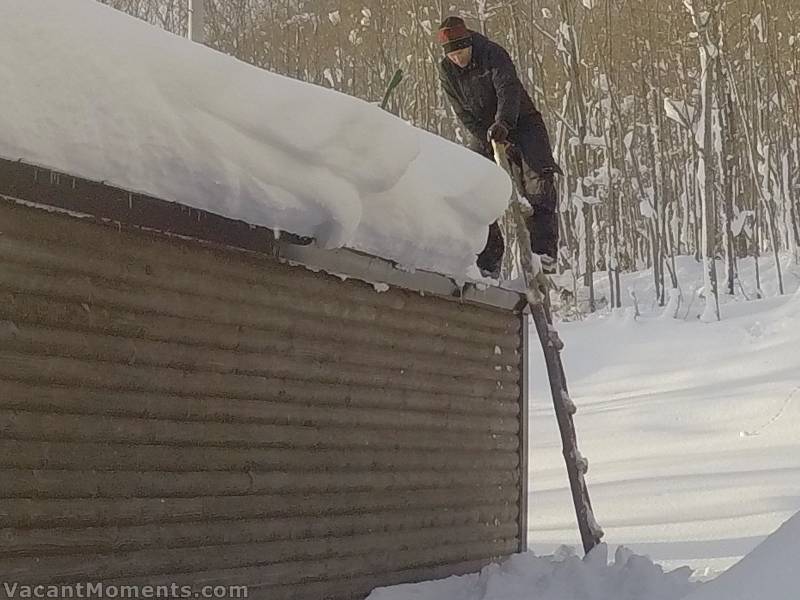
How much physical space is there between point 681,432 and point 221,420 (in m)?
6.85

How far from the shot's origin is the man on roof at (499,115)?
17.3 ft

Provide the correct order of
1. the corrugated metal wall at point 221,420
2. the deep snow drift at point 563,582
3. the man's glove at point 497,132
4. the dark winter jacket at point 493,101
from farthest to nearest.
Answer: the dark winter jacket at point 493,101
the man's glove at point 497,132
the deep snow drift at point 563,582
the corrugated metal wall at point 221,420

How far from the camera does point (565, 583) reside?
4.18m

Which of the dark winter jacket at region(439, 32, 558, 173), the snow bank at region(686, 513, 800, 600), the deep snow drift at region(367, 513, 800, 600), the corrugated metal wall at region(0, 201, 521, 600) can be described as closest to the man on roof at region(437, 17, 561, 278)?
the dark winter jacket at region(439, 32, 558, 173)

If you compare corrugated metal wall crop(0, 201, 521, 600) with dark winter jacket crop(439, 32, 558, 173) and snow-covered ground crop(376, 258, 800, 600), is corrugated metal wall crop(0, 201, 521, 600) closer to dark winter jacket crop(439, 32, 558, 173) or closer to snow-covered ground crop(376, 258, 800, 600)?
snow-covered ground crop(376, 258, 800, 600)

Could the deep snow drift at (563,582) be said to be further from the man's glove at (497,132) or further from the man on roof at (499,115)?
the man's glove at (497,132)

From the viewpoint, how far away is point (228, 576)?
3107 mm

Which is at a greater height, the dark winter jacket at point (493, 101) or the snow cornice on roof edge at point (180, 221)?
the dark winter jacket at point (493, 101)

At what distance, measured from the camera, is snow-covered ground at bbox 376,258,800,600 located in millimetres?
4098

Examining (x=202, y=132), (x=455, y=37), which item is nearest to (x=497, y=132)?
(x=455, y=37)

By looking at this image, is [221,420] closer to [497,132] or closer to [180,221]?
[180,221]

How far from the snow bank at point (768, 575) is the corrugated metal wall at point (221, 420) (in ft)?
4.86

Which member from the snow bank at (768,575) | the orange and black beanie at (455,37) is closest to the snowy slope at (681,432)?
the snow bank at (768,575)

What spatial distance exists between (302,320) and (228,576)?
943mm
